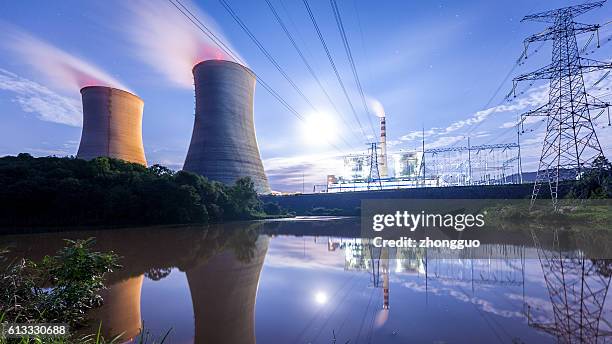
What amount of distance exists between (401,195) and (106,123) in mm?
32807

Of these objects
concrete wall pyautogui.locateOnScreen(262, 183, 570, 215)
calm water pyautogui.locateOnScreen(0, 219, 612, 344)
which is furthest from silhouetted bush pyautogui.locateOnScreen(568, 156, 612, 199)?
calm water pyautogui.locateOnScreen(0, 219, 612, 344)

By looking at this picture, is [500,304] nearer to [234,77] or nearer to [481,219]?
[481,219]

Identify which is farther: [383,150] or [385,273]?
[383,150]

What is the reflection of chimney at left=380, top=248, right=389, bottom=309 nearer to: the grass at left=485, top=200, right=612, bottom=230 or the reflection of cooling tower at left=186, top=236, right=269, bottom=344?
the reflection of cooling tower at left=186, top=236, right=269, bottom=344

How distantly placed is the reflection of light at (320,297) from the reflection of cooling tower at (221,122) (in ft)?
97.3

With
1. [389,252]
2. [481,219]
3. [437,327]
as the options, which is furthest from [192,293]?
[481,219]

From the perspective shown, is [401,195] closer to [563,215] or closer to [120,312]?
[563,215]

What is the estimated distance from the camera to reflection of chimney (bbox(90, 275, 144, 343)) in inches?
149

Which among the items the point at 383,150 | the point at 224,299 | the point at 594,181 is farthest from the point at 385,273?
the point at 383,150

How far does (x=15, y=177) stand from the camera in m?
20.1

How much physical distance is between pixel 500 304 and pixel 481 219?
1785cm

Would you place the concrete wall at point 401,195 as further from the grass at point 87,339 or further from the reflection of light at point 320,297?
the grass at point 87,339

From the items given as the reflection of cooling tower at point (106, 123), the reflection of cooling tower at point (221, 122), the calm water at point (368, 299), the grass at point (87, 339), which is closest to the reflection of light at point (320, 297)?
the calm water at point (368, 299)

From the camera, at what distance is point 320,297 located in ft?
16.8
